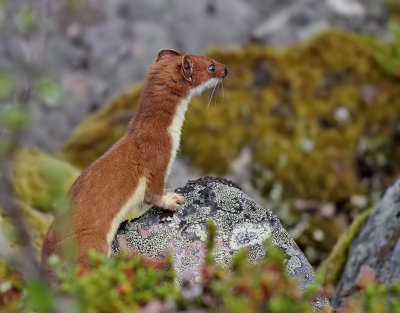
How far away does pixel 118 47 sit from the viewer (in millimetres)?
13555

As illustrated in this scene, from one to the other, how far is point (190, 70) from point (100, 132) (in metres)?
4.68

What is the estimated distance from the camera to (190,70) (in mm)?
6023

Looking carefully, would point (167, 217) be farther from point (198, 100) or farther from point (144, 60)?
point (144, 60)

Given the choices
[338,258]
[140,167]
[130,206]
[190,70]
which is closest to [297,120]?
[338,258]

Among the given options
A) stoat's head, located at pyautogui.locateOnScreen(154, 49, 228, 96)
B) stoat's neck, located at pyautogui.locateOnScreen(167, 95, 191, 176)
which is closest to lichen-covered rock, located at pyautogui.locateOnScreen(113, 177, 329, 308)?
stoat's neck, located at pyautogui.locateOnScreen(167, 95, 191, 176)

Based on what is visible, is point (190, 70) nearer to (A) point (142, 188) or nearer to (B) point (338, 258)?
(A) point (142, 188)

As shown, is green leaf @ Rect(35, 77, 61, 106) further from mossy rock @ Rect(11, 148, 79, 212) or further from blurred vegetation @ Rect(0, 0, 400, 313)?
mossy rock @ Rect(11, 148, 79, 212)

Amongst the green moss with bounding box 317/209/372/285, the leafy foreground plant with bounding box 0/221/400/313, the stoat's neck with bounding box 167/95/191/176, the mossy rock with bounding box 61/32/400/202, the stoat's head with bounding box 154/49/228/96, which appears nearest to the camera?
the leafy foreground plant with bounding box 0/221/400/313

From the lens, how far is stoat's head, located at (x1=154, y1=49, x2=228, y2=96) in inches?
235

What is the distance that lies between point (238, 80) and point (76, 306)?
822cm

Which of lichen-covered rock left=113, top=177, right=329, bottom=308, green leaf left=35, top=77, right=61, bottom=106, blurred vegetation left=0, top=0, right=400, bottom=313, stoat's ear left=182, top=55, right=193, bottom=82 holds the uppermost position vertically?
blurred vegetation left=0, top=0, right=400, bottom=313

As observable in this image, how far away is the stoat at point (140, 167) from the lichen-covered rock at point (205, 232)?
0.13 metres

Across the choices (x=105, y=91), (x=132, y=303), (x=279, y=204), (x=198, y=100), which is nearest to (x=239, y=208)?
(x=132, y=303)

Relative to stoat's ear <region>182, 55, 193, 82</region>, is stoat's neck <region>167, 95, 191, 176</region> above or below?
below
